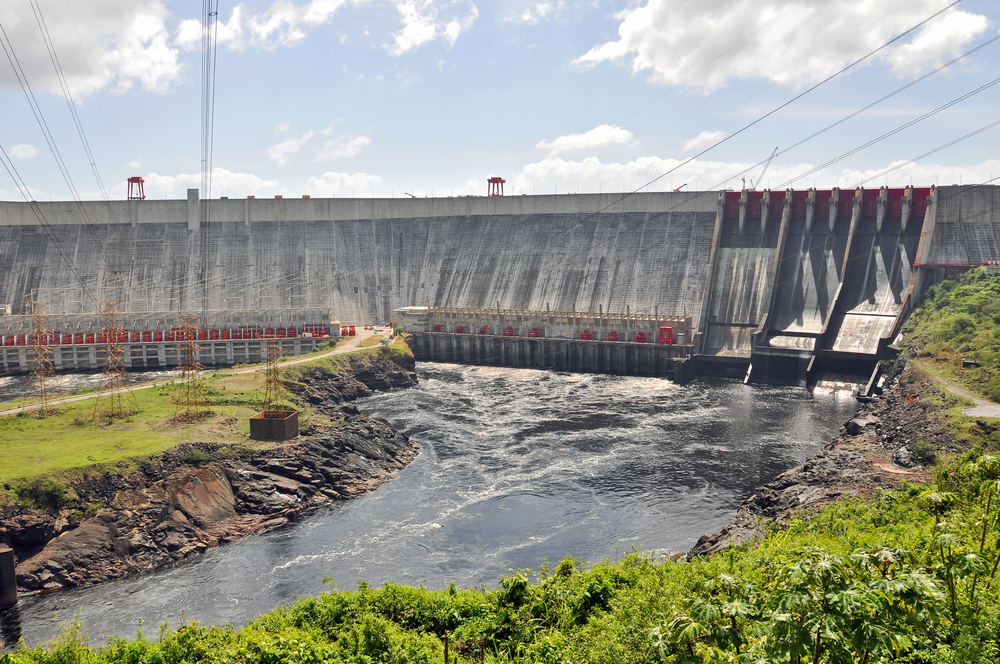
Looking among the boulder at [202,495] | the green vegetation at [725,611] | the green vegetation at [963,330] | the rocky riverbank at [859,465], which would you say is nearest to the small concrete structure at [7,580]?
the green vegetation at [725,611]

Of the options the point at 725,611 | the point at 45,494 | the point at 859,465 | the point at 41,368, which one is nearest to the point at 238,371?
the point at 41,368

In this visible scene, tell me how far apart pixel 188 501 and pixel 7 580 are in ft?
27.9

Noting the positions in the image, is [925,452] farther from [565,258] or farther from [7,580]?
[565,258]

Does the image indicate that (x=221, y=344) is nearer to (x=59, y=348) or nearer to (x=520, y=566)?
(x=59, y=348)

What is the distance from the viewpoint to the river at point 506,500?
30750mm

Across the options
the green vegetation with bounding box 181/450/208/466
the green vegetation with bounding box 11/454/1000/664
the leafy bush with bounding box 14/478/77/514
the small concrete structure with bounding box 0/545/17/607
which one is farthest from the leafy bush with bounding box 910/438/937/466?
the small concrete structure with bounding box 0/545/17/607

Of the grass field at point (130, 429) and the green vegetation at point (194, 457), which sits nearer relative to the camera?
the grass field at point (130, 429)

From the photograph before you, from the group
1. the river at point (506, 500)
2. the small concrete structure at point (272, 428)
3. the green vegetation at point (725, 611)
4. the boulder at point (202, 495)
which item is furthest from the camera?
the small concrete structure at point (272, 428)

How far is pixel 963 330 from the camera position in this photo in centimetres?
5338

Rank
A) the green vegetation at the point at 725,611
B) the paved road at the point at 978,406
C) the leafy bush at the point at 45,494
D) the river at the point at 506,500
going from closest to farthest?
the green vegetation at the point at 725,611 → the river at the point at 506,500 → the leafy bush at the point at 45,494 → the paved road at the point at 978,406

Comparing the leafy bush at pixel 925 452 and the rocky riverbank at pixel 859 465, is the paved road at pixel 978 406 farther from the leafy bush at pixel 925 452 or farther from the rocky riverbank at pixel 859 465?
the leafy bush at pixel 925 452

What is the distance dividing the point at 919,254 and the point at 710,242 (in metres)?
19.7

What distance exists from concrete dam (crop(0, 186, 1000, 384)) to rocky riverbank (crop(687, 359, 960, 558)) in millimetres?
19096

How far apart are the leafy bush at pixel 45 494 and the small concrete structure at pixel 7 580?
3880 mm
